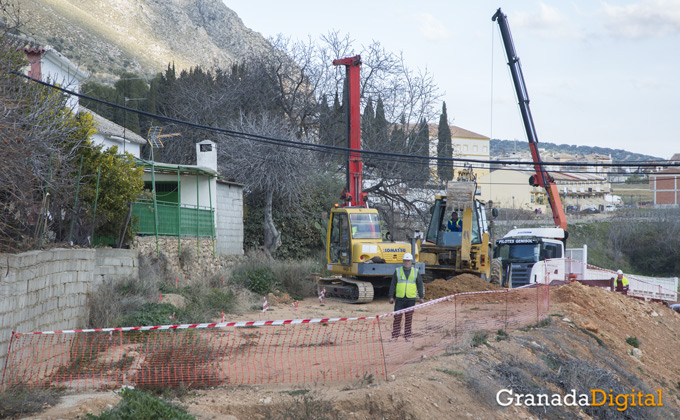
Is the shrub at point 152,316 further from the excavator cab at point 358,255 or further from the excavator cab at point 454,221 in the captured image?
the excavator cab at point 454,221

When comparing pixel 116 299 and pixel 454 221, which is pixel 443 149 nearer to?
pixel 454 221

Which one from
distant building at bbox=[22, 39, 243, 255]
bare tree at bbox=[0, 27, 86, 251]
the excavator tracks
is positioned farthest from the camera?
the excavator tracks

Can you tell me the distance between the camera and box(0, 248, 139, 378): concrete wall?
8172 millimetres

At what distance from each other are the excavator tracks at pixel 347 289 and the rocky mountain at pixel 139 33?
21499 mm

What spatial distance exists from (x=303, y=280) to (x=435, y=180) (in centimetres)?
1362

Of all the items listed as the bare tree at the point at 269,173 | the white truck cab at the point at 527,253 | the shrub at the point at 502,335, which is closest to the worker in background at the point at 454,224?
the white truck cab at the point at 527,253

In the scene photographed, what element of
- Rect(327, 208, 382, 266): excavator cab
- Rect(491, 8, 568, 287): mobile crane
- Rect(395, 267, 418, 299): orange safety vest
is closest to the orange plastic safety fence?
Rect(395, 267, 418, 299): orange safety vest

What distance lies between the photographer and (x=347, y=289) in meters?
18.8

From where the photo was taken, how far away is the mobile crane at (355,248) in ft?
59.6

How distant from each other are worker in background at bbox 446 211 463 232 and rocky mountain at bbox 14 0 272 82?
69.1 feet

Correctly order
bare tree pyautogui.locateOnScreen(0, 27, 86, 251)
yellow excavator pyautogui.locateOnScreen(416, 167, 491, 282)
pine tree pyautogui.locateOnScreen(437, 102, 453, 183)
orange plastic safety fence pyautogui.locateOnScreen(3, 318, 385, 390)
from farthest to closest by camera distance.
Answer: pine tree pyautogui.locateOnScreen(437, 102, 453, 183) < yellow excavator pyautogui.locateOnScreen(416, 167, 491, 282) < bare tree pyautogui.locateOnScreen(0, 27, 86, 251) < orange plastic safety fence pyautogui.locateOnScreen(3, 318, 385, 390)

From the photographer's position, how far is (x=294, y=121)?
112 feet

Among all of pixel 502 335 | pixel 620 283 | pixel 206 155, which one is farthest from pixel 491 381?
pixel 620 283

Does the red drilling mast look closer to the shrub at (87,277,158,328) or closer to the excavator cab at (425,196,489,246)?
the excavator cab at (425,196,489,246)
